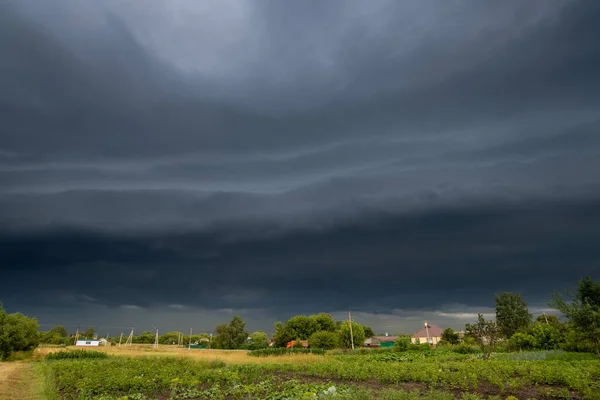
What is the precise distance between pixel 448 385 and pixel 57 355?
46.1m

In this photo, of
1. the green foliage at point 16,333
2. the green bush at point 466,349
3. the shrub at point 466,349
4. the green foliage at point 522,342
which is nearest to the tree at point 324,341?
the green bush at point 466,349

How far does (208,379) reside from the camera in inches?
756

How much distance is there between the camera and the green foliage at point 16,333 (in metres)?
41.9

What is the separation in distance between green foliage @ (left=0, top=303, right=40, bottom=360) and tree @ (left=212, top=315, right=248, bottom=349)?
2098 inches

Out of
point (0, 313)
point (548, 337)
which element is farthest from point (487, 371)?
point (0, 313)

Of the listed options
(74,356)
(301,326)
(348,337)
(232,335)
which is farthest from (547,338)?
(232,335)

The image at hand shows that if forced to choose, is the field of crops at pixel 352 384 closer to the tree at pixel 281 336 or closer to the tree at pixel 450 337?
the tree at pixel 450 337

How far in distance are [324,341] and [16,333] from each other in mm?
48574

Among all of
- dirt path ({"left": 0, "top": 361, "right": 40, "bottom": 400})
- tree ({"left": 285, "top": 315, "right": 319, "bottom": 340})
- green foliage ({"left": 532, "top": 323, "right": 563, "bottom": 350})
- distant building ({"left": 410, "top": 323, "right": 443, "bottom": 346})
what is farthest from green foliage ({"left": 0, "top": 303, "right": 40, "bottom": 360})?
distant building ({"left": 410, "top": 323, "right": 443, "bottom": 346})

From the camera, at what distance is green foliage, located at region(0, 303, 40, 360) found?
4191cm

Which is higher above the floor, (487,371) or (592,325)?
→ (592,325)

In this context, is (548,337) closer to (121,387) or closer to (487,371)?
(487,371)

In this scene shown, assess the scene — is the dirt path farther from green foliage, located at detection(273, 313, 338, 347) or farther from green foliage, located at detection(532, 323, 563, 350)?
green foliage, located at detection(273, 313, 338, 347)

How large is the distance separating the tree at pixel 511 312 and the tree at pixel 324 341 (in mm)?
38762
